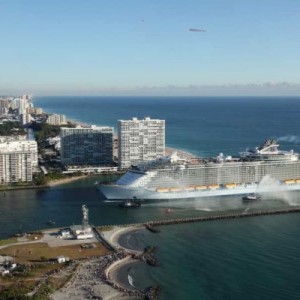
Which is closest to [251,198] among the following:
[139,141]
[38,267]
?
[139,141]

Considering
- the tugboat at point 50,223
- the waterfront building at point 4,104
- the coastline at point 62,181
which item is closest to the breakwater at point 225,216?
the tugboat at point 50,223

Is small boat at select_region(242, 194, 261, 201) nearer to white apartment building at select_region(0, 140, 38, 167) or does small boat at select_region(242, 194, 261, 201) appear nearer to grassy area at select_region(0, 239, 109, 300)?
grassy area at select_region(0, 239, 109, 300)

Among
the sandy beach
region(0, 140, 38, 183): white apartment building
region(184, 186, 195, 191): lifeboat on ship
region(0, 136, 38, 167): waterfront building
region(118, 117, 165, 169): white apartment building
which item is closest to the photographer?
the sandy beach

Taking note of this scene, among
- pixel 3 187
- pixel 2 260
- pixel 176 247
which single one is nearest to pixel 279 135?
pixel 3 187

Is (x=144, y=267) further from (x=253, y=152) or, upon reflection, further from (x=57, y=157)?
(x=57, y=157)

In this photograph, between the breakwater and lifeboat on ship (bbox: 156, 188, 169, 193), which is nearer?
the breakwater

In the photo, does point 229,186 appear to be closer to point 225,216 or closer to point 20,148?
point 225,216

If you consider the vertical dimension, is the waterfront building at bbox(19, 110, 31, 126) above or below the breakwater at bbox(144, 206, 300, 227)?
above

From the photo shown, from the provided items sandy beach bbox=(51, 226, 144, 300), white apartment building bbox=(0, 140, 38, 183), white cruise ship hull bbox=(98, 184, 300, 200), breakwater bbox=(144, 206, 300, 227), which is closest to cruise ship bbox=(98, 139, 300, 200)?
white cruise ship hull bbox=(98, 184, 300, 200)

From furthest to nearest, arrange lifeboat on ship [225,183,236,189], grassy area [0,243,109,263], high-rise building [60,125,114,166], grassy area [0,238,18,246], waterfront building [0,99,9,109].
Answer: waterfront building [0,99,9,109]
high-rise building [60,125,114,166]
lifeboat on ship [225,183,236,189]
grassy area [0,238,18,246]
grassy area [0,243,109,263]
